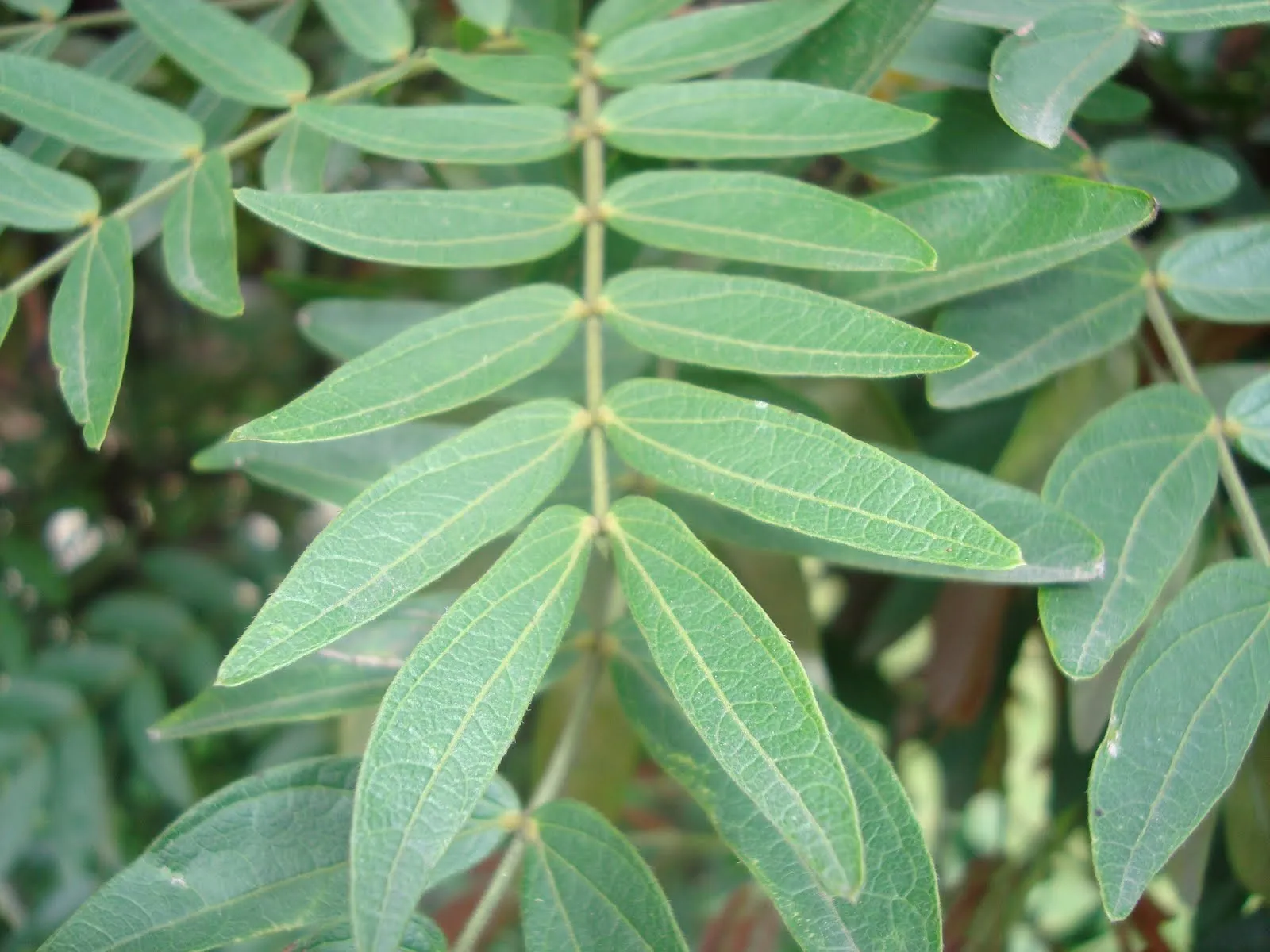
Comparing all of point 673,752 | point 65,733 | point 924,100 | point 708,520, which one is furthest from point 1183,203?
point 65,733

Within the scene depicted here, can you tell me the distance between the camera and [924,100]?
611 millimetres

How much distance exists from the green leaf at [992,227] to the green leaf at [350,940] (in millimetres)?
375

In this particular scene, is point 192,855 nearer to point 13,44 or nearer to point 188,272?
point 188,272

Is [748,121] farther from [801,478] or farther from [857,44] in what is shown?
[801,478]

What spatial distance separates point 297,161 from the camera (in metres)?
0.61

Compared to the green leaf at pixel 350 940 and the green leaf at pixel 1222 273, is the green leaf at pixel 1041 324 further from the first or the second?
the green leaf at pixel 350 940

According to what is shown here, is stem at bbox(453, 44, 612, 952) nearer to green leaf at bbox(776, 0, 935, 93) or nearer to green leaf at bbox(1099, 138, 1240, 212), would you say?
green leaf at bbox(776, 0, 935, 93)

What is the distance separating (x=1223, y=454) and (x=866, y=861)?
288 mm

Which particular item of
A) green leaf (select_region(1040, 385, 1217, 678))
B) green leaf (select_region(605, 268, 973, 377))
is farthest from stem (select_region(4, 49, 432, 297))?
green leaf (select_region(1040, 385, 1217, 678))

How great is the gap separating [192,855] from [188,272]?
1.00ft

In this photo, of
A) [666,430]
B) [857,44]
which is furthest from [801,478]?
[857,44]

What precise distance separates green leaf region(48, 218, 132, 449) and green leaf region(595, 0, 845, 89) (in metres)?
0.30

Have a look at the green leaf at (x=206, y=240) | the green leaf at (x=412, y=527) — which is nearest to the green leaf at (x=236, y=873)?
the green leaf at (x=412, y=527)

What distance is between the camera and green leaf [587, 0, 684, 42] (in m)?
0.64
